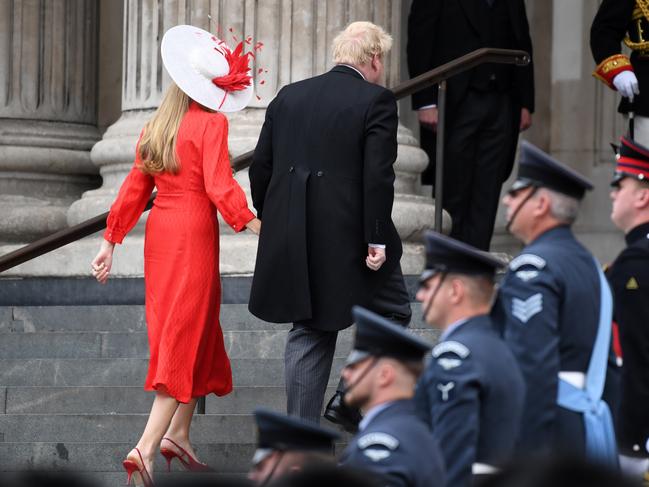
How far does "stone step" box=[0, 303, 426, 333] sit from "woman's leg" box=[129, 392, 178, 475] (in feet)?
5.85

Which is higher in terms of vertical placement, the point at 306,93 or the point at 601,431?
the point at 306,93

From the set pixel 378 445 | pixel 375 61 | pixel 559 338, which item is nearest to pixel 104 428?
pixel 375 61

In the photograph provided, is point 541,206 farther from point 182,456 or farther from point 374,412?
point 182,456

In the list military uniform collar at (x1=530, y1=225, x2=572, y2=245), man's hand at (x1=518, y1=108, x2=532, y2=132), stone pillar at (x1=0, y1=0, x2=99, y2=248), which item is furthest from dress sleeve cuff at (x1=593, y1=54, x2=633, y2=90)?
military uniform collar at (x1=530, y1=225, x2=572, y2=245)

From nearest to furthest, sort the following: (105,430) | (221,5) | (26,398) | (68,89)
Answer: (105,430), (26,398), (221,5), (68,89)

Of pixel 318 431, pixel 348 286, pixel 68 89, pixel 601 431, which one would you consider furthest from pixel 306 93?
pixel 68 89

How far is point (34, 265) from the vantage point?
1006 centimetres

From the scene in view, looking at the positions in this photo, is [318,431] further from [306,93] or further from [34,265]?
[34,265]

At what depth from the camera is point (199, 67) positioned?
7262 millimetres

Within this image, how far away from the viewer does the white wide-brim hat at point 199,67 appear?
7129 millimetres

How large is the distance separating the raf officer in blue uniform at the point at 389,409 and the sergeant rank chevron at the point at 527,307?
0.39 meters

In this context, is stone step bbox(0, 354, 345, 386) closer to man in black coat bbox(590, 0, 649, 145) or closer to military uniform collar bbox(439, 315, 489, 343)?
man in black coat bbox(590, 0, 649, 145)

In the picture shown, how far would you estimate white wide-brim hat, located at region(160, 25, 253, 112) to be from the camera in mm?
7129

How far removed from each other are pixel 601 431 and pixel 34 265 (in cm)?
595
